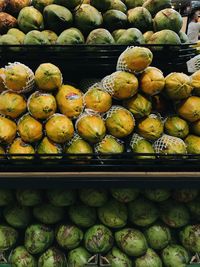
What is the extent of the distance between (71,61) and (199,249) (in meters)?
1.05

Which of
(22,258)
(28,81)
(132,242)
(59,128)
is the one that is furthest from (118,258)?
(28,81)

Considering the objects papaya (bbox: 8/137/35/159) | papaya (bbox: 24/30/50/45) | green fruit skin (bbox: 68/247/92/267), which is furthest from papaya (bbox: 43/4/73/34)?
green fruit skin (bbox: 68/247/92/267)

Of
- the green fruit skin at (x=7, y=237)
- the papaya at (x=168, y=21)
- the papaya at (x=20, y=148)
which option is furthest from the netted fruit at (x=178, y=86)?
the green fruit skin at (x=7, y=237)

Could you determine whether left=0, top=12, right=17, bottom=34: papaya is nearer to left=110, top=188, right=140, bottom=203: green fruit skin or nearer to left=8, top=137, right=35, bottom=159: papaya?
left=8, top=137, right=35, bottom=159: papaya

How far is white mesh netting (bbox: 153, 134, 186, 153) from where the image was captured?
1265 mm

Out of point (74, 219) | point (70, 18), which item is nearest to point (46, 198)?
point (74, 219)

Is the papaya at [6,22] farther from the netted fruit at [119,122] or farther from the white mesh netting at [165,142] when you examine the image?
the white mesh netting at [165,142]

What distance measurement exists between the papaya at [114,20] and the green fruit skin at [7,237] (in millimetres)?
1081

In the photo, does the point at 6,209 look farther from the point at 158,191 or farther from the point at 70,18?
the point at 70,18

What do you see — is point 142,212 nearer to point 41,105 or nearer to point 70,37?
point 41,105

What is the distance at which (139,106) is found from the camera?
50.3 inches

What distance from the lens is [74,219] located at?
Answer: 140 centimetres

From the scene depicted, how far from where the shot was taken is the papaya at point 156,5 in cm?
154

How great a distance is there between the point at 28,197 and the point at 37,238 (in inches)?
7.8
